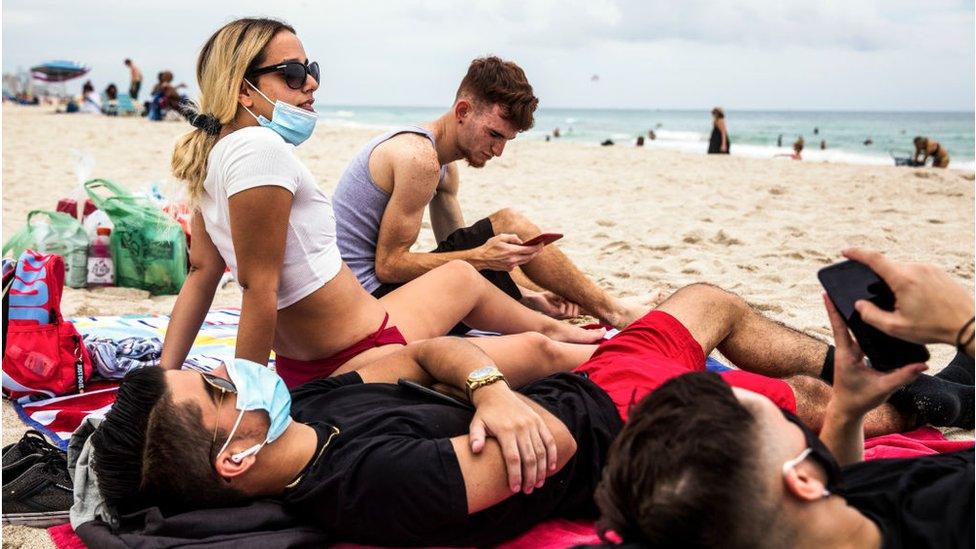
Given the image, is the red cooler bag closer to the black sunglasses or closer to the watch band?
the black sunglasses

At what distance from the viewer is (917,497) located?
64.3 inches

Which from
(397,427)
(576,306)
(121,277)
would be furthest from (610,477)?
(121,277)

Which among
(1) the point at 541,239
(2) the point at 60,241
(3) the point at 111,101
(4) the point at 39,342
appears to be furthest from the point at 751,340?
(3) the point at 111,101

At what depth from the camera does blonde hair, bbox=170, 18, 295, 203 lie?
292 cm

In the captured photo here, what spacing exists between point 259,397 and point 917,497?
149 centimetres

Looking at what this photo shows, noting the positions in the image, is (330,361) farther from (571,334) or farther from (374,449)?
(571,334)

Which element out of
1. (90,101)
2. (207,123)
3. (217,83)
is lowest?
(90,101)

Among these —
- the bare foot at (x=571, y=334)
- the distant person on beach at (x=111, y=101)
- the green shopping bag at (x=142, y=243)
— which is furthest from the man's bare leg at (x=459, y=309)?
the distant person on beach at (x=111, y=101)

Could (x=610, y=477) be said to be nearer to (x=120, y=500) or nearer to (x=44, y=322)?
(x=120, y=500)

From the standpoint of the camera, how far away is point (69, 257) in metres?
5.15

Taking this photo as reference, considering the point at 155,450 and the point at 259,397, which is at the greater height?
the point at 259,397

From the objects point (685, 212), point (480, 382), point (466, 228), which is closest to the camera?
point (480, 382)

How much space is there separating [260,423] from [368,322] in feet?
3.39

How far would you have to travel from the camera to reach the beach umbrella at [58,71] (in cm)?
3794
